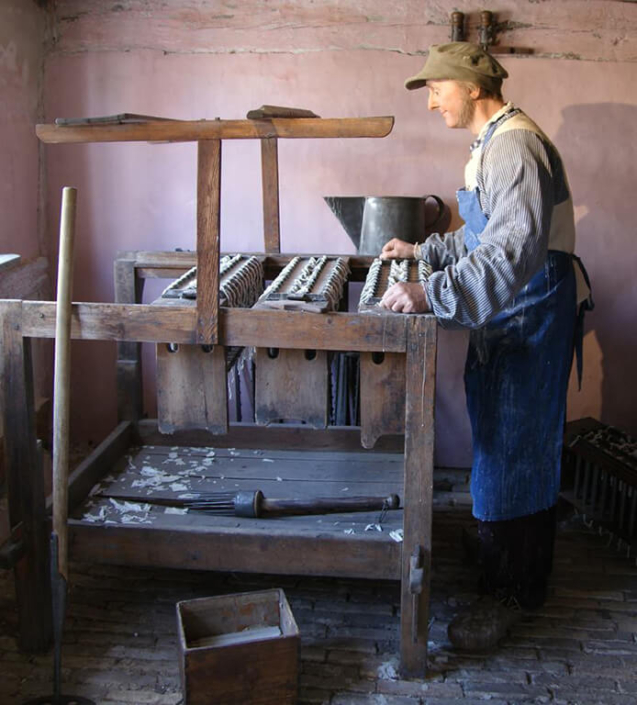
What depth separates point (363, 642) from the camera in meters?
2.73

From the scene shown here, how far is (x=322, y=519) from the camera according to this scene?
2.79 m

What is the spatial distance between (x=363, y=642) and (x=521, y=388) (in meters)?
1.02

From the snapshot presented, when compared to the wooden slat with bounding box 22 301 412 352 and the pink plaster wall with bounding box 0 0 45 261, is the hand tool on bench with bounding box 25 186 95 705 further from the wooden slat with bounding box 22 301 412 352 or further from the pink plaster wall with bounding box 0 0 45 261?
the pink plaster wall with bounding box 0 0 45 261

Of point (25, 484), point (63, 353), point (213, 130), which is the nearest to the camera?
point (213, 130)

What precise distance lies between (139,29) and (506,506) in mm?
2887

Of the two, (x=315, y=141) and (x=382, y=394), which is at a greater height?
(x=315, y=141)

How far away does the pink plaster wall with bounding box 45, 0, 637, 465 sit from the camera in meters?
3.89

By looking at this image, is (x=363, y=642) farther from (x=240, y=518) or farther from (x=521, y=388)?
(x=521, y=388)

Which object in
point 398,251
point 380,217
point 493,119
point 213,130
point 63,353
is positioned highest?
point 493,119

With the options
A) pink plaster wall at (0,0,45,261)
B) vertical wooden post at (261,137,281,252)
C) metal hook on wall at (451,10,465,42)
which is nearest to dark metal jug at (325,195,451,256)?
vertical wooden post at (261,137,281,252)

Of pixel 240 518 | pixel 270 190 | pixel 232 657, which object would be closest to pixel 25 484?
pixel 240 518

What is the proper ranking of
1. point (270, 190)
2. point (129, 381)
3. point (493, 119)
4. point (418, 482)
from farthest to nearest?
point (129, 381) < point (270, 190) < point (493, 119) < point (418, 482)

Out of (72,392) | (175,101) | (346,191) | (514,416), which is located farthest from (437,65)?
(72,392)

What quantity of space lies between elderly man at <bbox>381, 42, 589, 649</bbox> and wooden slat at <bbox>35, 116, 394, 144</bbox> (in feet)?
1.56
